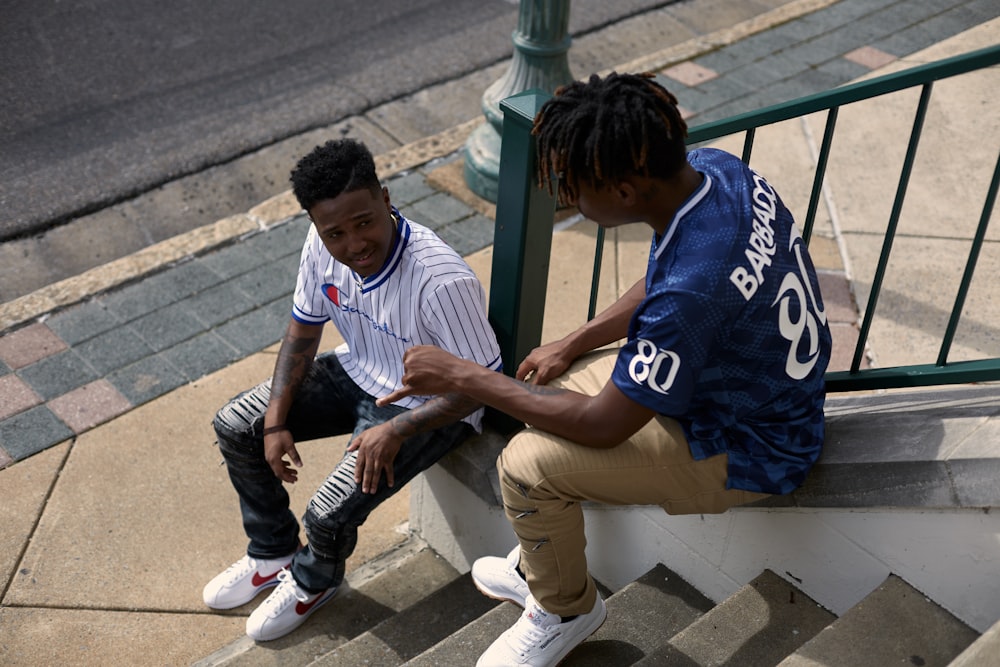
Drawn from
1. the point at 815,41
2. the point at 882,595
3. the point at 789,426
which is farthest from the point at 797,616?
the point at 815,41

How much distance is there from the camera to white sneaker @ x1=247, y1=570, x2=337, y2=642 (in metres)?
3.50

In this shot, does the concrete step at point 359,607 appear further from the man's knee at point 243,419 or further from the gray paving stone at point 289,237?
the gray paving stone at point 289,237

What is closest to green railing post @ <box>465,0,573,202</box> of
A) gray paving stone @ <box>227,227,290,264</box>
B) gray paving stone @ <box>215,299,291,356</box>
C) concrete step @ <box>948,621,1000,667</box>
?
gray paving stone @ <box>227,227,290,264</box>

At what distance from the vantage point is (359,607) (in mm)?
3670

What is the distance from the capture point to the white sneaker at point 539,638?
2.93 m

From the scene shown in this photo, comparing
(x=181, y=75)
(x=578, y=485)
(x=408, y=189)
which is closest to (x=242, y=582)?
(x=578, y=485)

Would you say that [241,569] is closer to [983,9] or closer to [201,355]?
[201,355]

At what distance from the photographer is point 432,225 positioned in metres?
5.71

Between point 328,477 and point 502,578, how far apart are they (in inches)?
23.9

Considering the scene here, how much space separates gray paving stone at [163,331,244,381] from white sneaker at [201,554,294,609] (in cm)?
126

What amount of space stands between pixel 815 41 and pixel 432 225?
3280 mm

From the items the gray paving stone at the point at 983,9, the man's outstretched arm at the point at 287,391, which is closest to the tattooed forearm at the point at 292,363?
the man's outstretched arm at the point at 287,391

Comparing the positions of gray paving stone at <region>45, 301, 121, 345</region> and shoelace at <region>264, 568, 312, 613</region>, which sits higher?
shoelace at <region>264, 568, 312, 613</region>

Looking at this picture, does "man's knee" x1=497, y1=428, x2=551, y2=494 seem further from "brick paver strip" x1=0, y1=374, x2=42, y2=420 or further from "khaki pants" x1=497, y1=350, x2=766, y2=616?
"brick paver strip" x1=0, y1=374, x2=42, y2=420
